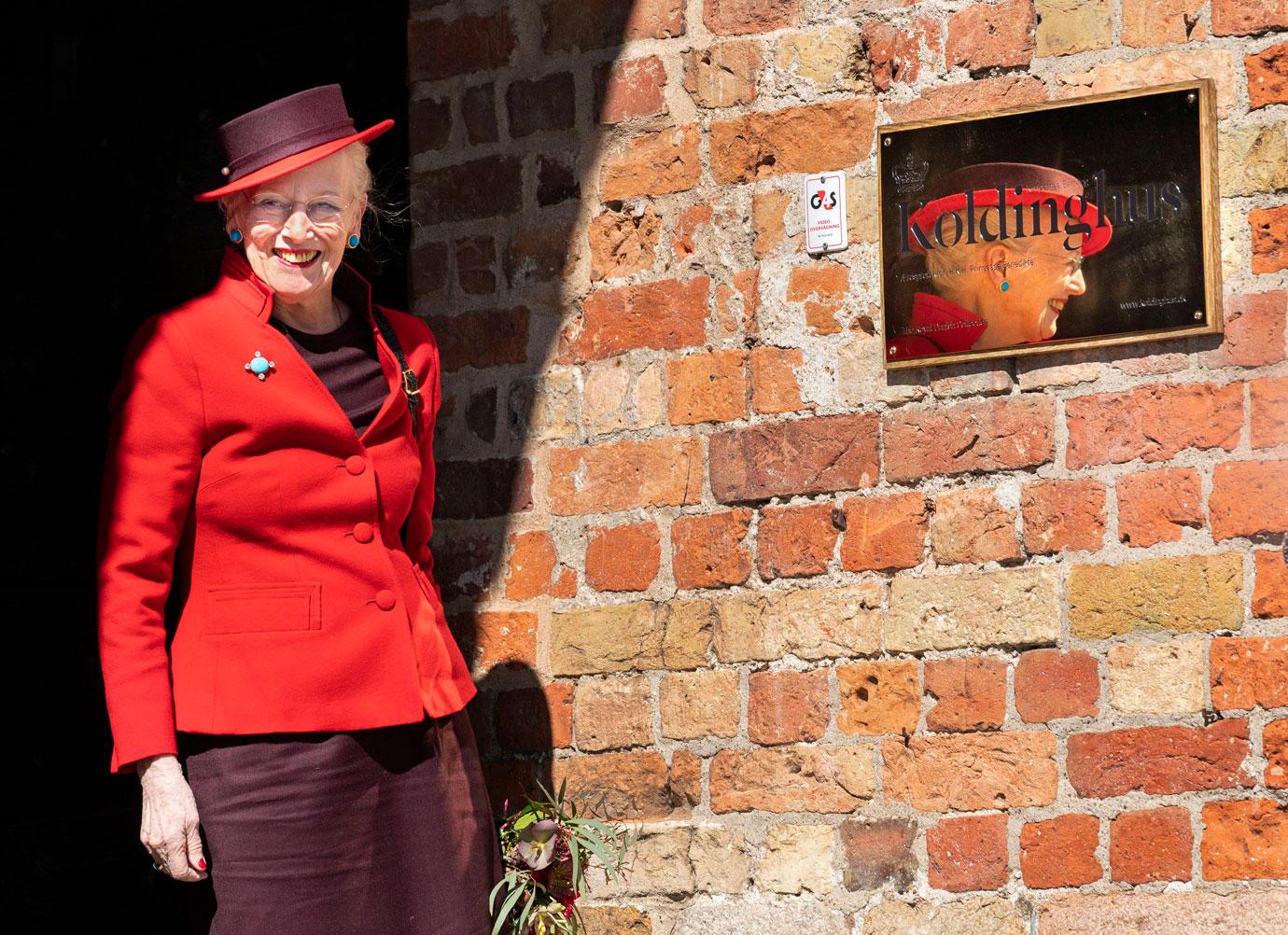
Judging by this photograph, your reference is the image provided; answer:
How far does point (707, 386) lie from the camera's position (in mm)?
3203

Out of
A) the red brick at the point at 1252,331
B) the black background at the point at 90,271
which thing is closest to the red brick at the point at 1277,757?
the red brick at the point at 1252,331

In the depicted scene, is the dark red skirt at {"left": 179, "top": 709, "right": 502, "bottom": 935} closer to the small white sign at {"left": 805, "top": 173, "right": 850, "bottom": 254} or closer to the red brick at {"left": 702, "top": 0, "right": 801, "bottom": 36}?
the small white sign at {"left": 805, "top": 173, "right": 850, "bottom": 254}

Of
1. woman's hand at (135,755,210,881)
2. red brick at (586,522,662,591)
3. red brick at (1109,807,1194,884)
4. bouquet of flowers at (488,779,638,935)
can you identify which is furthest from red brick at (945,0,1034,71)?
woman's hand at (135,755,210,881)

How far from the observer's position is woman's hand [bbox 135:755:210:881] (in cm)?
232

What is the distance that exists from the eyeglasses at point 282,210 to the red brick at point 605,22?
3.18 feet

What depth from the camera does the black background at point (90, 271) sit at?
132 inches

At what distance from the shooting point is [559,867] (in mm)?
2840

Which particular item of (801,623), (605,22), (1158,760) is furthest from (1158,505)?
(605,22)

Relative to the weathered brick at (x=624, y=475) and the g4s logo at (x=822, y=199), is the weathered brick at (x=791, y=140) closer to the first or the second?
the g4s logo at (x=822, y=199)

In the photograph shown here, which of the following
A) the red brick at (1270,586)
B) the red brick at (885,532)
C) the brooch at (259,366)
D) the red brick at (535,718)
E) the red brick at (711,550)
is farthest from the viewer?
the red brick at (535,718)

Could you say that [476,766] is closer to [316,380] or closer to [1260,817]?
[316,380]

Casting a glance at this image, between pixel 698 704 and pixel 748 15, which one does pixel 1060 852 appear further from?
pixel 748 15

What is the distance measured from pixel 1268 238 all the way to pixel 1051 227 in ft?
1.24

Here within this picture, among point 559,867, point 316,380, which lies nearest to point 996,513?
point 559,867
